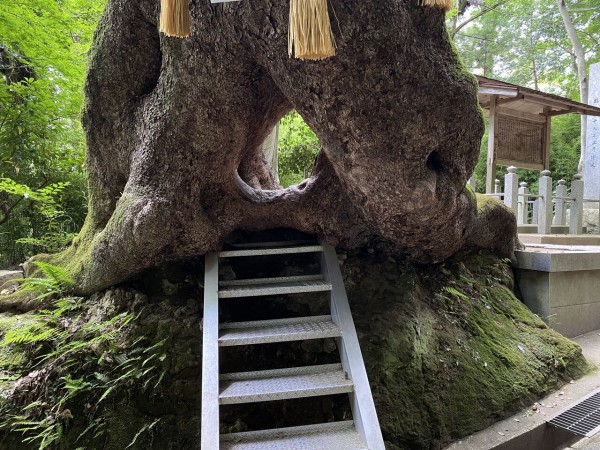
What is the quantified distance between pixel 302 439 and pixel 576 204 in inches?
363

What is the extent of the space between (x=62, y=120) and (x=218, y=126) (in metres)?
4.83

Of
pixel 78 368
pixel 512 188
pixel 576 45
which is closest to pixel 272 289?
pixel 78 368

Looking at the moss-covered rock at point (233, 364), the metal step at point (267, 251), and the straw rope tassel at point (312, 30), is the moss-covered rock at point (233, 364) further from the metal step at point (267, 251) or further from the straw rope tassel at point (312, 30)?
the straw rope tassel at point (312, 30)

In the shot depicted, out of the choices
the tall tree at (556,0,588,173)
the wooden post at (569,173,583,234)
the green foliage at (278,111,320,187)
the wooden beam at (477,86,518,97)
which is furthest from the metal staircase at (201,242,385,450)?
the tall tree at (556,0,588,173)

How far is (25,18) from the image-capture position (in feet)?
16.8

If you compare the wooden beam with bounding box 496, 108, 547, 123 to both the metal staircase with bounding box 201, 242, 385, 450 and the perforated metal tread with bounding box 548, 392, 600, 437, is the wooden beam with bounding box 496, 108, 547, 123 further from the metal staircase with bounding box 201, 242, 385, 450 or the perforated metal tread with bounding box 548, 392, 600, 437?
the metal staircase with bounding box 201, 242, 385, 450

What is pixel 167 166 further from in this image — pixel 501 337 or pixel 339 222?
pixel 501 337

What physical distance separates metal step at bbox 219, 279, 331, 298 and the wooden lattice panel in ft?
24.1

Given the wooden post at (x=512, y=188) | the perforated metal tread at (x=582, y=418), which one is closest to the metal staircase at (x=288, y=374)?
the perforated metal tread at (x=582, y=418)

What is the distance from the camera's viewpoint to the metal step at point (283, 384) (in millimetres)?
2225

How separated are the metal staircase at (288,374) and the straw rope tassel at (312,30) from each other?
1663mm

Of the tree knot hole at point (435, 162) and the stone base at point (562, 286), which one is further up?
the tree knot hole at point (435, 162)

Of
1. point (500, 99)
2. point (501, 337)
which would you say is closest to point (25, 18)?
point (501, 337)

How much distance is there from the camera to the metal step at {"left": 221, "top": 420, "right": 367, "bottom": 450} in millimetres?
2082
